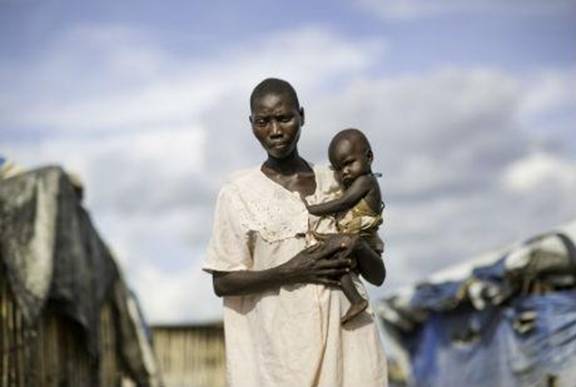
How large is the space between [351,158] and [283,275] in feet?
1.62

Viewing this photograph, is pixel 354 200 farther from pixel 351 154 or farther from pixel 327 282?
pixel 327 282

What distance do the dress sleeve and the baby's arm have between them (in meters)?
0.24

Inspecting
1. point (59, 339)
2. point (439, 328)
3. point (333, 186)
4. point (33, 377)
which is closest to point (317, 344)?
point (333, 186)

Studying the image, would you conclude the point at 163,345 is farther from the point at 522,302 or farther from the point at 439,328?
the point at 522,302

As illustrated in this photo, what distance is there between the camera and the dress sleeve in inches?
140

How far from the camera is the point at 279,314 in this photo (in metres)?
3.48

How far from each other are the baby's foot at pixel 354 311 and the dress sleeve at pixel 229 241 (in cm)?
37

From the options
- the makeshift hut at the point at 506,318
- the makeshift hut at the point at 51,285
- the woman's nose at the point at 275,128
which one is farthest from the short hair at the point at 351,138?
the makeshift hut at the point at 506,318

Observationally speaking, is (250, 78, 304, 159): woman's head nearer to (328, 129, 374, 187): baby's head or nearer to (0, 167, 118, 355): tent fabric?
(328, 129, 374, 187): baby's head

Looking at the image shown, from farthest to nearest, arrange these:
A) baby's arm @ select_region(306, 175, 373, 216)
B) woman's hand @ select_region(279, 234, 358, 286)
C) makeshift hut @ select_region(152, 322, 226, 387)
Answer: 1. makeshift hut @ select_region(152, 322, 226, 387)
2. baby's arm @ select_region(306, 175, 373, 216)
3. woman's hand @ select_region(279, 234, 358, 286)

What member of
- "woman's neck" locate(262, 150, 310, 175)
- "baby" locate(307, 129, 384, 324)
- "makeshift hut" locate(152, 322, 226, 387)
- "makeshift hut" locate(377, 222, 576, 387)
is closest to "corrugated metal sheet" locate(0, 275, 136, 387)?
"makeshift hut" locate(377, 222, 576, 387)

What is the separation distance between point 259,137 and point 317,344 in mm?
705

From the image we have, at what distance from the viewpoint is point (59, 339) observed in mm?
9500

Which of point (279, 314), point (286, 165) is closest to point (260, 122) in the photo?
point (286, 165)
